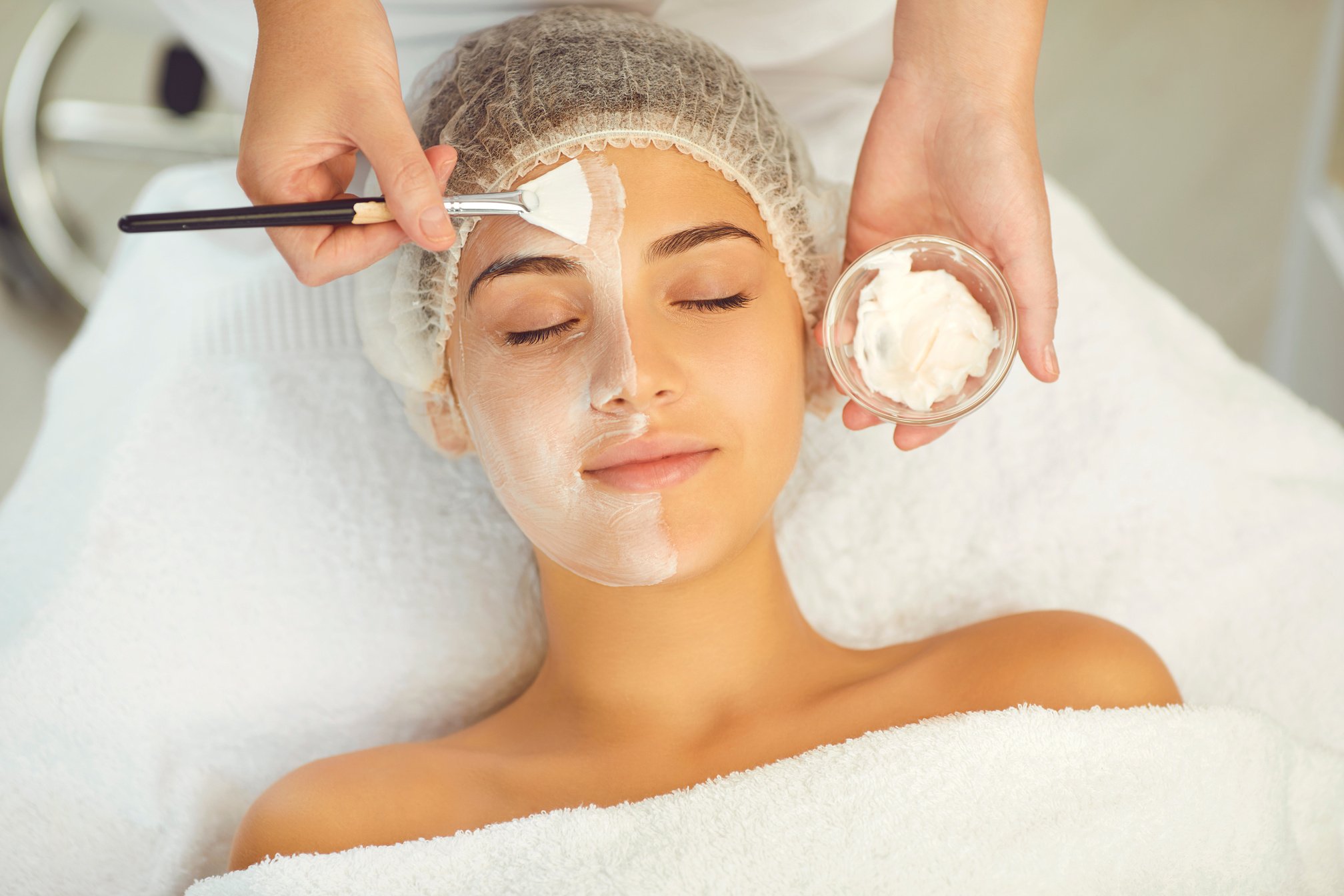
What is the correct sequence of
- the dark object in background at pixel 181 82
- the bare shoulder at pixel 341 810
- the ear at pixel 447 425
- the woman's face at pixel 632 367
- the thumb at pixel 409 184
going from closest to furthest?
the thumb at pixel 409 184 → the woman's face at pixel 632 367 → the bare shoulder at pixel 341 810 → the ear at pixel 447 425 → the dark object in background at pixel 181 82

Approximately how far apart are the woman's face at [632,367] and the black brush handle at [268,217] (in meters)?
0.18

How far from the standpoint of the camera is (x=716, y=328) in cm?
128

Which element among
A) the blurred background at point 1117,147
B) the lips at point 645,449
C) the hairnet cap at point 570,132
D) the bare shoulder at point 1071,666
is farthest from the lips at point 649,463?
the blurred background at point 1117,147

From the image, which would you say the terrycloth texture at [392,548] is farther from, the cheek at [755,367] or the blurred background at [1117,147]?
the blurred background at [1117,147]

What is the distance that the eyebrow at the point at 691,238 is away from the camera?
1247 millimetres

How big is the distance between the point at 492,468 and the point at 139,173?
2190 mm

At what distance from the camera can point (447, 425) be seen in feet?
4.99

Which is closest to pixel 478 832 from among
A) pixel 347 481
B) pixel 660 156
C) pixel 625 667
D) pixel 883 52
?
pixel 625 667

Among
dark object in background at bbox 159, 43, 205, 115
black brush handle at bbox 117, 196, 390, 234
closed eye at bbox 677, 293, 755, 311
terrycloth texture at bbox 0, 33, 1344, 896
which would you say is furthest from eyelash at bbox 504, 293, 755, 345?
dark object in background at bbox 159, 43, 205, 115

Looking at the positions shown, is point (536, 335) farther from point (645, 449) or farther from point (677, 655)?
point (677, 655)

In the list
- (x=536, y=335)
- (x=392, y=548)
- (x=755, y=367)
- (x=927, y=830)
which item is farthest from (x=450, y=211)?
(x=927, y=830)

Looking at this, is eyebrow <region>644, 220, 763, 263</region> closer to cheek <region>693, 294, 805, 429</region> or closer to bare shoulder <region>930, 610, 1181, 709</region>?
cheek <region>693, 294, 805, 429</region>

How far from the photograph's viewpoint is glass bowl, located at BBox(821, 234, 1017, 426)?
1.31 m

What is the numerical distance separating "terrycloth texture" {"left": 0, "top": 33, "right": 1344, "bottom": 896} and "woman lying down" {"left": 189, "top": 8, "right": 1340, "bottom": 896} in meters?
0.24
